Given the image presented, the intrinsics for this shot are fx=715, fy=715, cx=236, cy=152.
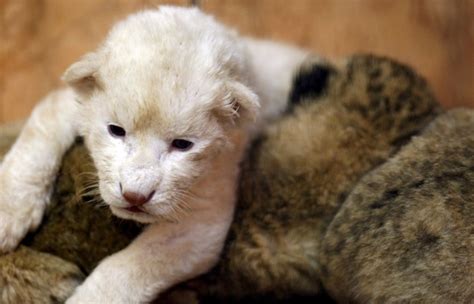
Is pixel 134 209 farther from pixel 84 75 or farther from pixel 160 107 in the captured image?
pixel 84 75

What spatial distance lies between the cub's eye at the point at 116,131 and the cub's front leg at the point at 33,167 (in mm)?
267

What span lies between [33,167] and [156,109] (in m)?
0.49

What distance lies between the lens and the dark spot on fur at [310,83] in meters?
2.47

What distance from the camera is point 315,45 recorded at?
10.4 ft

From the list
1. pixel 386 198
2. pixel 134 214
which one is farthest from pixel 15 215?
pixel 386 198

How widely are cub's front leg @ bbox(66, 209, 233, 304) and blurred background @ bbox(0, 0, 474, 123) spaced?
1150mm

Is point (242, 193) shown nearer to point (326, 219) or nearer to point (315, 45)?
point (326, 219)

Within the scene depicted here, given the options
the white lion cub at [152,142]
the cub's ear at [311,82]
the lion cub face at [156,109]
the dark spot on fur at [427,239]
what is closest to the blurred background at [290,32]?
the cub's ear at [311,82]

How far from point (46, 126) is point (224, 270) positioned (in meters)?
0.70

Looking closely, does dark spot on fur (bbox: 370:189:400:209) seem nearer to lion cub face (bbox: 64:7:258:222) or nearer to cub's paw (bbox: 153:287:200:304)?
lion cub face (bbox: 64:7:258:222)

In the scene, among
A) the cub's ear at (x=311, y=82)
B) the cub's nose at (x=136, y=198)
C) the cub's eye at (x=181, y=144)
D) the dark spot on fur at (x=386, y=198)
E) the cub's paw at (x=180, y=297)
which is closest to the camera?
the cub's nose at (x=136, y=198)

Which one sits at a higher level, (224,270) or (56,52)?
(56,52)

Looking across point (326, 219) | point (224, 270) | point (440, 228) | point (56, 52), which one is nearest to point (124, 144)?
point (224, 270)

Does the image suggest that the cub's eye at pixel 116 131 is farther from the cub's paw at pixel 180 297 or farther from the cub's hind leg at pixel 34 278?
the cub's paw at pixel 180 297
